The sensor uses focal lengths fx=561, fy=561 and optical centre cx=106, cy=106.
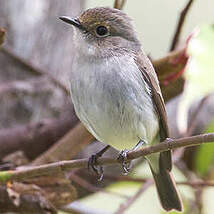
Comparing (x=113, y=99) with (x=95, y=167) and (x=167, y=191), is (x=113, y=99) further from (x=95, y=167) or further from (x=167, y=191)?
(x=167, y=191)

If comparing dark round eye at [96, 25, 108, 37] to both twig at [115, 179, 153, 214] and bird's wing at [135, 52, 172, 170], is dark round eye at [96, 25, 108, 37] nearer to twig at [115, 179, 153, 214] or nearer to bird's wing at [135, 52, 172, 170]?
bird's wing at [135, 52, 172, 170]

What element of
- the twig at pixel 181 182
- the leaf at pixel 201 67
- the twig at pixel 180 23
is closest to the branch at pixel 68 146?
the twig at pixel 181 182

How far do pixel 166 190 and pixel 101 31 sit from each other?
3.02 feet

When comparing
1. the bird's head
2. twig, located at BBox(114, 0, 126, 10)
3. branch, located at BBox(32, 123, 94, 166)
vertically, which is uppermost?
twig, located at BBox(114, 0, 126, 10)

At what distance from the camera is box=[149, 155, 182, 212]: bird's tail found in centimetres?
292

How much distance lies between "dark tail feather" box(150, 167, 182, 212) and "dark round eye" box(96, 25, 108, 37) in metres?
0.83

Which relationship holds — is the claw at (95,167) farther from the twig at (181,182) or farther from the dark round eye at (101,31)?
the dark round eye at (101,31)

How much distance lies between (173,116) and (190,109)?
0.36 feet

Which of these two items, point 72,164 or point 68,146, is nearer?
point 72,164

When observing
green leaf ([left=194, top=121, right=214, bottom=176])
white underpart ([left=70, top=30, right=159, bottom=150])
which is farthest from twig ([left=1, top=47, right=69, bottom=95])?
green leaf ([left=194, top=121, right=214, bottom=176])

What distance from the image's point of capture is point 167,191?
2975mm

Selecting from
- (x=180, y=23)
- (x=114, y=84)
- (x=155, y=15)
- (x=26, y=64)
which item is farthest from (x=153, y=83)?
(x=155, y=15)

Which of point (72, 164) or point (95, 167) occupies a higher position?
point (72, 164)

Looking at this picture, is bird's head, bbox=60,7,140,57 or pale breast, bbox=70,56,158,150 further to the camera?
bird's head, bbox=60,7,140,57
